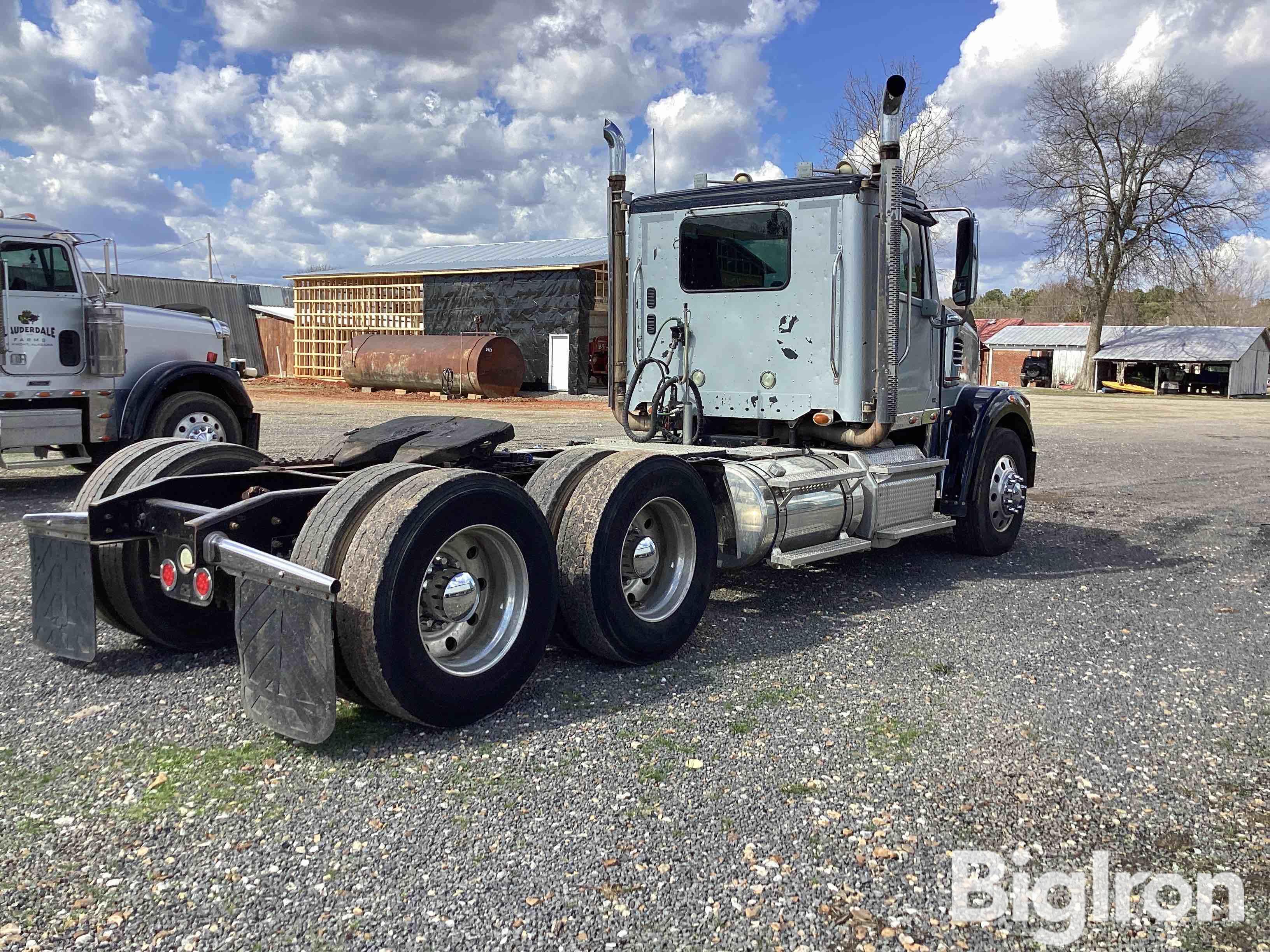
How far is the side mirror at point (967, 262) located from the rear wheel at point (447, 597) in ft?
14.5

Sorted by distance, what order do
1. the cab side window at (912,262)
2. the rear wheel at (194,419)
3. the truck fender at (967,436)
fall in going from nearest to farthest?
the cab side window at (912,262) → the truck fender at (967,436) → the rear wheel at (194,419)

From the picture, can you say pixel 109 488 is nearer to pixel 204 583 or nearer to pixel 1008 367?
pixel 204 583

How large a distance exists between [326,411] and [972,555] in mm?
17533

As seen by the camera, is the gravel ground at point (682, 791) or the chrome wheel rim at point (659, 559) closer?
the gravel ground at point (682, 791)

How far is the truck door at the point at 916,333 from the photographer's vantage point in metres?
7.38

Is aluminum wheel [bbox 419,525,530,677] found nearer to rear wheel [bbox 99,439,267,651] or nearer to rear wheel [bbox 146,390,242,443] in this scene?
rear wheel [bbox 99,439,267,651]

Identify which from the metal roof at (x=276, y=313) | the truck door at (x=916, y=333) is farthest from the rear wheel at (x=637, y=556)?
the metal roof at (x=276, y=313)

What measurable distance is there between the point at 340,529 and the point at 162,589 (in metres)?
1.33

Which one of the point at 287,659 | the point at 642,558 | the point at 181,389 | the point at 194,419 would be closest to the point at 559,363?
the point at 181,389

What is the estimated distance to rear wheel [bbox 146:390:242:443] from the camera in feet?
35.6

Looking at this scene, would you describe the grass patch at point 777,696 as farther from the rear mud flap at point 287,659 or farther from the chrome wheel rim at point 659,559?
the rear mud flap at point 287,659

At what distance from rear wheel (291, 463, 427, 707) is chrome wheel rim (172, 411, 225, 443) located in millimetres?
7552

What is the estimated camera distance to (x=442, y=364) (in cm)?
2789

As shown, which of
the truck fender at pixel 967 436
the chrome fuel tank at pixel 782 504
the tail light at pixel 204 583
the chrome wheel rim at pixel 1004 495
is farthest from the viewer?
the chrome wheel rim at pixel 1004 495
